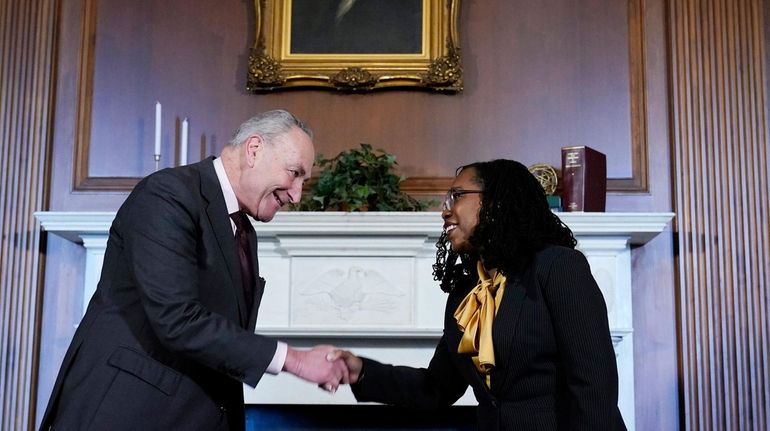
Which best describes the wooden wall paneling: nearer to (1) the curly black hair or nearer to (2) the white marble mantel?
(2) the white marble mantel

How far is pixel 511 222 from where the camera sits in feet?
7.34

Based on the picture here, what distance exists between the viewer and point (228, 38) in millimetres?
3854

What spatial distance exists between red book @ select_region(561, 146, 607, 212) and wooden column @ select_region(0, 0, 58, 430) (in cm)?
220

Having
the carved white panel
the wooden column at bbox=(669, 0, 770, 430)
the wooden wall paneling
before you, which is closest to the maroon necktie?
the carved white panel

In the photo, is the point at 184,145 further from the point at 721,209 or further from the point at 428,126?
the point at 721,209

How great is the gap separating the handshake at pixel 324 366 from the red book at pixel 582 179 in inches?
50.6

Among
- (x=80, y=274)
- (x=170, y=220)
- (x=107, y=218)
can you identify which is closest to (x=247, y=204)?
(x=170, y=220)

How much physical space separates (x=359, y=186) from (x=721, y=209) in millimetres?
1498

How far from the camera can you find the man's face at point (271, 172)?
87.4 inches

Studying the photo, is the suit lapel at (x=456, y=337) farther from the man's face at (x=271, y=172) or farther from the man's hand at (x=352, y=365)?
the man's face at (x=271, y=172)

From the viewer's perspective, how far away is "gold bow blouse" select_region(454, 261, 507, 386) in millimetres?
2158

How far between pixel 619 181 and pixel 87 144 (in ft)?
7.53

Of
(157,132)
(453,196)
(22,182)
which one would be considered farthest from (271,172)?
(22,182)

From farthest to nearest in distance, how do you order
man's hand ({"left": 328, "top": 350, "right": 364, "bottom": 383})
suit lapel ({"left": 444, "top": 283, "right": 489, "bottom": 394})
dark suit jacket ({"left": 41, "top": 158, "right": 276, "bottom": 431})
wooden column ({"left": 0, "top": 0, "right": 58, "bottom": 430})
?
1. wooden column ({"left": 0, "top": 0, "right": 58, "bottom": 430})
2. man's hand ({"left": 328, "top": 350, "right": 364, "bottom": 383})
3. suit lapel ({"left": 444, "top": 283, "right": 489, "bottom": 394})
4. dark suit jacket ({"left": 41, "top": 158, "right": 276, "bottom": 431})
